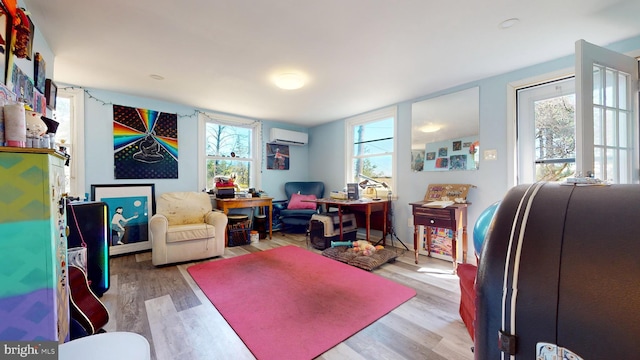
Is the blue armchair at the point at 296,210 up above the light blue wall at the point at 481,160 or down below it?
below

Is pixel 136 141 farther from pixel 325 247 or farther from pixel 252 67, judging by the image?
pixel 325 247

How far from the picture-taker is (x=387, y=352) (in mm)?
1486

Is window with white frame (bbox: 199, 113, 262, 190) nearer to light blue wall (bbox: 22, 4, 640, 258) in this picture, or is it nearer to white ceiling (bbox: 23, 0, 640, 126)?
light blue wall (bbox: 22, 4, 640, 258)

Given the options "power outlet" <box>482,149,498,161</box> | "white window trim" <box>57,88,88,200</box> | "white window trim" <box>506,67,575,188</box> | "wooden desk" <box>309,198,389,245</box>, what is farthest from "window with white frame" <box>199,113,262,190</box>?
"white window trim" <box>506,67,575,188</box>

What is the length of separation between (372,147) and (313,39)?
252 centimetres

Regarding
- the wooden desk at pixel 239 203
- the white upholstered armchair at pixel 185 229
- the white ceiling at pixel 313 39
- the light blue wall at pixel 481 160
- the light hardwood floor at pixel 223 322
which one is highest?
the white ceiling at pixel 313 39

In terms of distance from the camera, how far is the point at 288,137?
16.5 feet

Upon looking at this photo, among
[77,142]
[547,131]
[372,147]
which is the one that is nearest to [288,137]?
[372,147]

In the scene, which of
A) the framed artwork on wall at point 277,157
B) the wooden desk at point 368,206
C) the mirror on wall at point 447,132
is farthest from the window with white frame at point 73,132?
the mirror on wall at point 447,132

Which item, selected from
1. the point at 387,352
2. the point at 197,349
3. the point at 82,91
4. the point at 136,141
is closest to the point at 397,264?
the point at 387,352

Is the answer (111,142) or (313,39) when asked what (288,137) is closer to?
(111,142)

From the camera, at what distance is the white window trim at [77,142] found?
3121 mm

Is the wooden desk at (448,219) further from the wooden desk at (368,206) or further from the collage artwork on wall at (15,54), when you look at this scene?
the collage artwork on wall at (15,54)

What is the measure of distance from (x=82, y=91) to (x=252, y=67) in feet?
7.78
